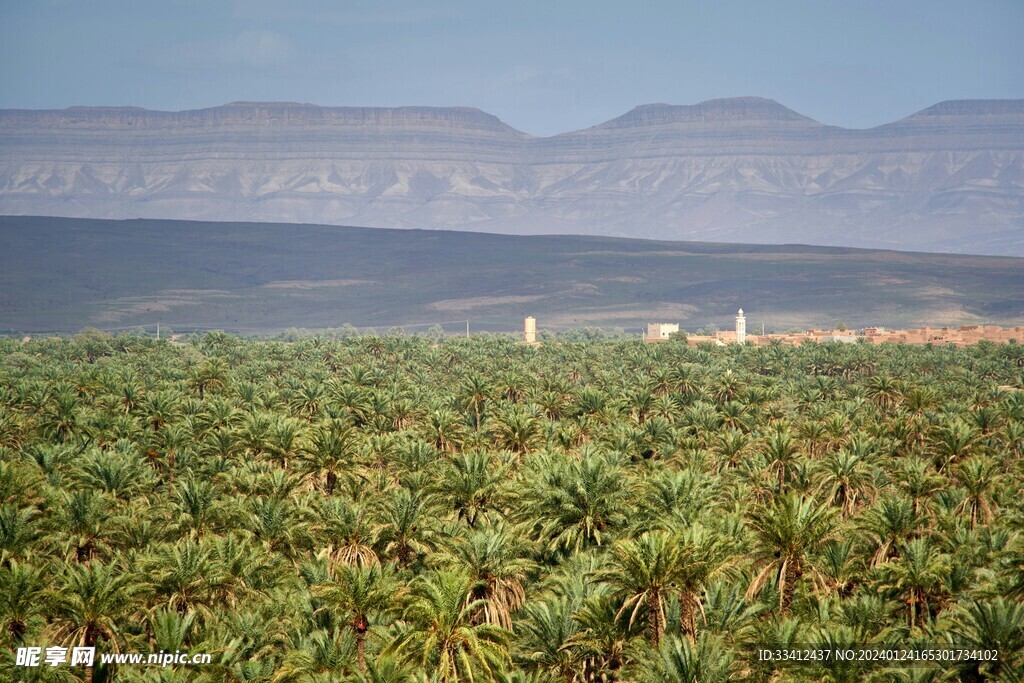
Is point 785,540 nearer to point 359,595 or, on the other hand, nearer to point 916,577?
point 916,577

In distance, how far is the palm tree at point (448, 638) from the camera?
3553 centimetres

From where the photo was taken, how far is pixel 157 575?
42750mm

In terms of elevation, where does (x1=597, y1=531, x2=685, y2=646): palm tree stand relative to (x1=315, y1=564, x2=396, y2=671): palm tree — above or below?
above

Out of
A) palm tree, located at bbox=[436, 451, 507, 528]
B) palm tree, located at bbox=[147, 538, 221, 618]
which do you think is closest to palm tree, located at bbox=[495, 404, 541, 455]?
palm tree, located at bbox=[436, 451, 507, 528]

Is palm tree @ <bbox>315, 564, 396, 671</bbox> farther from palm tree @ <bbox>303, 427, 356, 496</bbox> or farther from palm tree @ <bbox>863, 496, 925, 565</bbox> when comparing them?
palm tree @ <bbox>863, 496, 925, 565</bbox>

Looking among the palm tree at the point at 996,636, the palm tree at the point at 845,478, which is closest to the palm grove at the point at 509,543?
the palm tree at the point at 996,636

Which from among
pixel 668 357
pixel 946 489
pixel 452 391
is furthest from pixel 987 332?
pixel 946 489

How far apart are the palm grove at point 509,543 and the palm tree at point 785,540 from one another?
4.4 inches

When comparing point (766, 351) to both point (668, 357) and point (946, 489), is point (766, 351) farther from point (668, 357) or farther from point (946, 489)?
point (946, 489)

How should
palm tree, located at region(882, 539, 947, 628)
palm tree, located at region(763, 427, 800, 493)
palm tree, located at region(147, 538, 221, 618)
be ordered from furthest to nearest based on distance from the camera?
palm tree, located at region(763, 427, 800, 493) → palm tree, located at region(147, 538, 221, 618) → palm tree, located at region(882, 539, 947, 628)

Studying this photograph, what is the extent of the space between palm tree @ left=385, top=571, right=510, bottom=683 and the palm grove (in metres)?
0.10

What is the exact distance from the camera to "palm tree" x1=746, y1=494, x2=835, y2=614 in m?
42.3

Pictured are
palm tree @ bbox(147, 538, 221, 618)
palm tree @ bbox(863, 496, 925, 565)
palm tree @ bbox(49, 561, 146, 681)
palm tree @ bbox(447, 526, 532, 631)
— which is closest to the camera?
palm tree @ bbox(49, 561, 146, 681)

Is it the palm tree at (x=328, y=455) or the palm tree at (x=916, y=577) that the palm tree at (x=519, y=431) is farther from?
the palm tree at (x=916, y=577)
